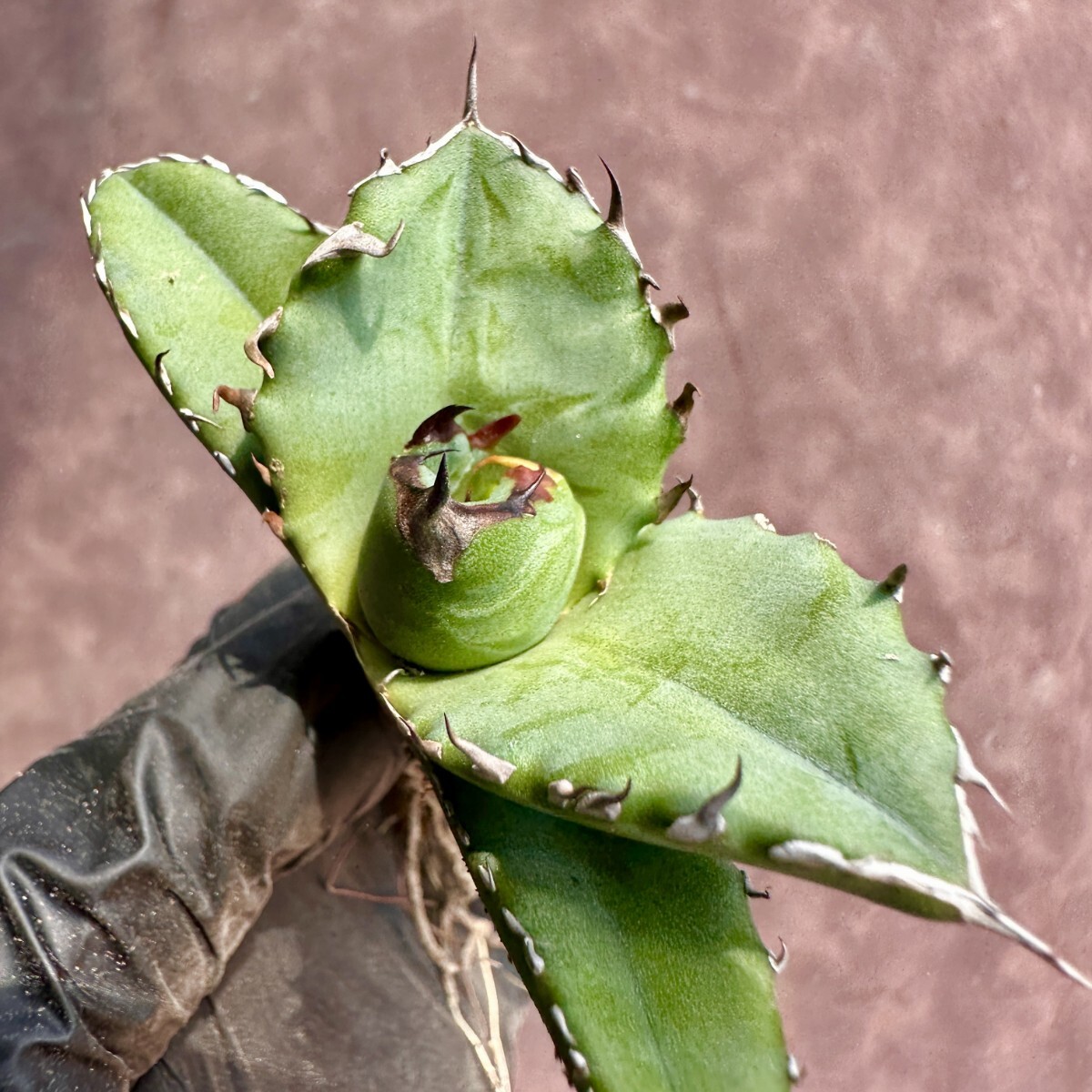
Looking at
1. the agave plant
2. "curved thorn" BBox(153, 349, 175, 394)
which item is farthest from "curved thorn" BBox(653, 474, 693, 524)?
"curved thorn" BBox(153, 349, 175, 394)

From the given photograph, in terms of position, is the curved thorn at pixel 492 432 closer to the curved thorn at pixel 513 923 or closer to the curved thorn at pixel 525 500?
the curved thorn at pixel 525 500

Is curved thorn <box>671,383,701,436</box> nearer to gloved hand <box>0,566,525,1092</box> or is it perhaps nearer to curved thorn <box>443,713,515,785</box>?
curved thorn <box>443,713,515,785</box>

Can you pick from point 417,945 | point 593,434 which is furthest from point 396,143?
point 417,945

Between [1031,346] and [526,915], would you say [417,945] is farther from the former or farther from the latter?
[1031,346]

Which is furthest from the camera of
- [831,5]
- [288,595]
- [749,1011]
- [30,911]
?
[831,5]

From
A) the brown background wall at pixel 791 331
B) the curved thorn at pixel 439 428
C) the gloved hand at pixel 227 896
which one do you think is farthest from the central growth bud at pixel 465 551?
the brown background wall at pixel 791 331

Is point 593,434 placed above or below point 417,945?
above
